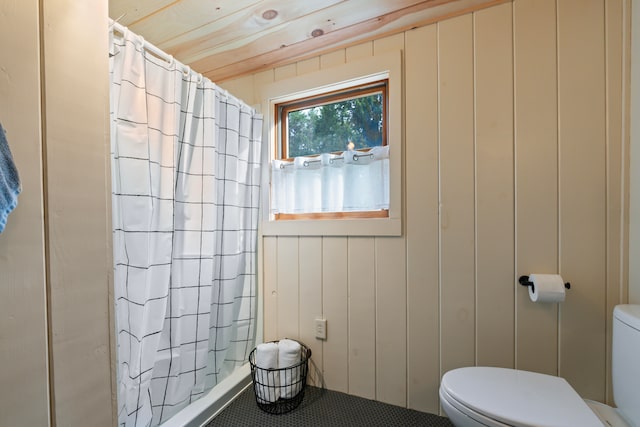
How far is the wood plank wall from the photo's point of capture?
43.9 inches

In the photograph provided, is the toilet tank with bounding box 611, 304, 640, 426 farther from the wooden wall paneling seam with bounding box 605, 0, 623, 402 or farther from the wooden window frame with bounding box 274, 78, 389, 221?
the wooden window frame with bounding box 274, 78, 389, 221

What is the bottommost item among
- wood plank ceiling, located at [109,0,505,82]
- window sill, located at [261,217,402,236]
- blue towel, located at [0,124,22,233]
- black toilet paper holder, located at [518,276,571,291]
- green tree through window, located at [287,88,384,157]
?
black toilet paper holder, located at [518,276,571,291]

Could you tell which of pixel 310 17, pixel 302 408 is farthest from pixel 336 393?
pixel 310 17

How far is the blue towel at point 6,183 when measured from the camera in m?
0.49

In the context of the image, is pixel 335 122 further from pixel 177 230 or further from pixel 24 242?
pixel 24 242

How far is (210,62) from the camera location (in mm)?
1692

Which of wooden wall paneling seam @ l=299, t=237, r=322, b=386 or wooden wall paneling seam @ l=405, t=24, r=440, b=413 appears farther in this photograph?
wooden wall paneling seam @ l=299, t=237, r=322, b=386

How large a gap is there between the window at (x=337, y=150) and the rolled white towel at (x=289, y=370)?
0.64 metres

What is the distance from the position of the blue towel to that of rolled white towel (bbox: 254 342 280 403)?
4.11ft

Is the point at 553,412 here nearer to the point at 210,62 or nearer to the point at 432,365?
the point at 432,365

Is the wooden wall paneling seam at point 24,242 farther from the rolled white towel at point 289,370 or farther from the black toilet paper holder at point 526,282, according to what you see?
the black toilet paper holder at point 526,282

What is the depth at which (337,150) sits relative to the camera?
162 cm

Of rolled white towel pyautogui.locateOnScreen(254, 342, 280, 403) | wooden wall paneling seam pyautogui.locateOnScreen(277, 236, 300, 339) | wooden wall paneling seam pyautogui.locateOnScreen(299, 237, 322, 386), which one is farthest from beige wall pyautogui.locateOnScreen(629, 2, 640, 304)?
rolled white towel pyautogui.locateOnScreen(254, 342, 280, 403)

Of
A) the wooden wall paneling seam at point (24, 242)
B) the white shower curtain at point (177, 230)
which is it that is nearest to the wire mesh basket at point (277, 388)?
the white shower curtain at point (177, 230)
